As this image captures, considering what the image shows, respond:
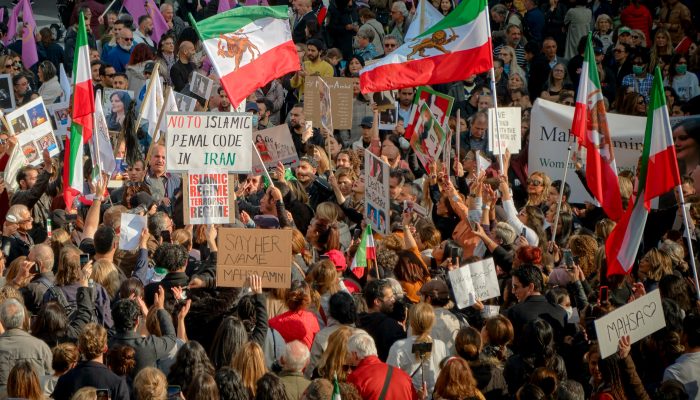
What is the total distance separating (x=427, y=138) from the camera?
1405 centimetres

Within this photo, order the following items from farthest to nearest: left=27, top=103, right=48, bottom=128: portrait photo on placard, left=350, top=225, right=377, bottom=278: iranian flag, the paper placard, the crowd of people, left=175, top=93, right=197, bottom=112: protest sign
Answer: left=175, top=93, right=197, bottom=112: protest sign < left=27, top=103, right=48, bottom=128: portrait photo on placard < the paper placard < left=350, top=225, right=377, bottom=278: iranian flag < the crowd of people

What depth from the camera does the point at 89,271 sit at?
10.3 meters

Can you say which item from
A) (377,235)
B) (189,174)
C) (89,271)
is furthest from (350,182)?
(89,271)

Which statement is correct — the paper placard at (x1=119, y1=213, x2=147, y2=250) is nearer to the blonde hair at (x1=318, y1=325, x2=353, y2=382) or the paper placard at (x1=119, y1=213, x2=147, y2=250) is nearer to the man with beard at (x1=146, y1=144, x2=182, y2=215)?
the man with beard at (x1=146, y1=144, x2=182, y2=215)

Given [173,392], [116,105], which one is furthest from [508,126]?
[173,392]

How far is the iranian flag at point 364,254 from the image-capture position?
1084 centimetres

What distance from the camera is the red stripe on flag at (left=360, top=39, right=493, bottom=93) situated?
515 inches

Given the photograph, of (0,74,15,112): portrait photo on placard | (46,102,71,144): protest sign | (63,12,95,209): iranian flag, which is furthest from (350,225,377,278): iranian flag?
(0,74,15,112): portrait photo on placard

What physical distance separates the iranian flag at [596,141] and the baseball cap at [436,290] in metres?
2.51

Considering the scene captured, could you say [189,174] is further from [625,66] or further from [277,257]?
[625,66]

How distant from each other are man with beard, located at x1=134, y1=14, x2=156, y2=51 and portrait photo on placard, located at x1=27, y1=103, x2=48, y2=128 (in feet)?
19.5

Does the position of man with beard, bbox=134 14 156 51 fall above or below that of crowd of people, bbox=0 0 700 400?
above

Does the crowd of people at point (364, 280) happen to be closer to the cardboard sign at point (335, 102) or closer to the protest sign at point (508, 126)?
the cardboard sign at point (335, 102)

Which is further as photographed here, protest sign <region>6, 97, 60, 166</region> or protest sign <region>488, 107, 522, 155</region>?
protest sign <region>6, 97, 60, 166</region>
